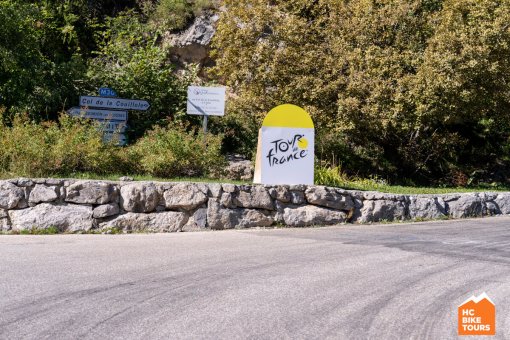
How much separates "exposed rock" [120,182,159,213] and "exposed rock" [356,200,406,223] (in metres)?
4.01

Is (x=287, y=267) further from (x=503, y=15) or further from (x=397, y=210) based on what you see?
(x=503, y=15)

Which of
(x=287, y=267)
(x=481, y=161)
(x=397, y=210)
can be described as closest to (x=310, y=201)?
(x=397, y=210)

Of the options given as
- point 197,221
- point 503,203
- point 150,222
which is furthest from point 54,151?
point 503,203

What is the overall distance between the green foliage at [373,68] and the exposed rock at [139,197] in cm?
627

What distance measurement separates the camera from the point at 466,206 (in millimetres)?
12555

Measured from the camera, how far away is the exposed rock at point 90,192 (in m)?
9.77

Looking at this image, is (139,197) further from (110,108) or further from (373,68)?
(373,68)

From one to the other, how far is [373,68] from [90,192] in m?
8.23

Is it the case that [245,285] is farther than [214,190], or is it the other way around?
[214,190]

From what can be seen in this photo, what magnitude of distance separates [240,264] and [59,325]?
9.33ft

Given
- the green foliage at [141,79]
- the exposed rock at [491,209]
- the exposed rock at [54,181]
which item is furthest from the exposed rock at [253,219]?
the green foliage at [141,79]

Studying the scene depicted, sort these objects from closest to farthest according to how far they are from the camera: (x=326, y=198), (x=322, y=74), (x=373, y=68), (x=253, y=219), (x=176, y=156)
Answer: (x=253, y=219) → (x=326, y=198) → (x=176, y=156) → (x=373, y=68) → (x=322, y=74)

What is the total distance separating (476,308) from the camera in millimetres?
5160

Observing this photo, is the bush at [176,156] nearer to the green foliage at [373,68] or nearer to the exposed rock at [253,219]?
the exposed rock at [253,219]
